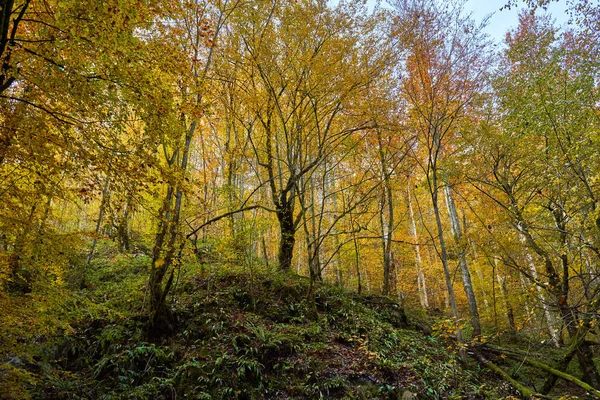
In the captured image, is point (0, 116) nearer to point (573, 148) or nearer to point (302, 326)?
point (302, 326)

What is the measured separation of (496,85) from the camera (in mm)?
7449

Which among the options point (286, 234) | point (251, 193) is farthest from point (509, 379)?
point (251, 193)

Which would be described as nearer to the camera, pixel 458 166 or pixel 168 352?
pixel 168 352

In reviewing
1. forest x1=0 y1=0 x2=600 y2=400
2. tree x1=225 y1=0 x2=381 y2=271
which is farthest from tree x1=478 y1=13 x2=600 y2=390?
tree x1=225 y1=0 x2=381 y2=271

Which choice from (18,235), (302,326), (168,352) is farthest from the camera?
(302,326)

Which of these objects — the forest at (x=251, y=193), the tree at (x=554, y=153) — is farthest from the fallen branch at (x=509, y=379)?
the tree at (x=554, y=153)

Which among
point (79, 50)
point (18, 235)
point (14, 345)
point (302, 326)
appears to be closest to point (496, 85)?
point (302, 326)

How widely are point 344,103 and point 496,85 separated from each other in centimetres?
370

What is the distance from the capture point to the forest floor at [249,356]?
16.3 feet

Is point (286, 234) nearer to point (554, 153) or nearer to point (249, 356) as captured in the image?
point (249, 356)

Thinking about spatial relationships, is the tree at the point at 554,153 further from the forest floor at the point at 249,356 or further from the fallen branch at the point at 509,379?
the forest floor at the point at 249,356

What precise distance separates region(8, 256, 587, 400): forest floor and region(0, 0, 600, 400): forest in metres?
0.04

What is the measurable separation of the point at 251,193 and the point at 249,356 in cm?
323

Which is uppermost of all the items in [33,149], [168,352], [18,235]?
[33,149]
